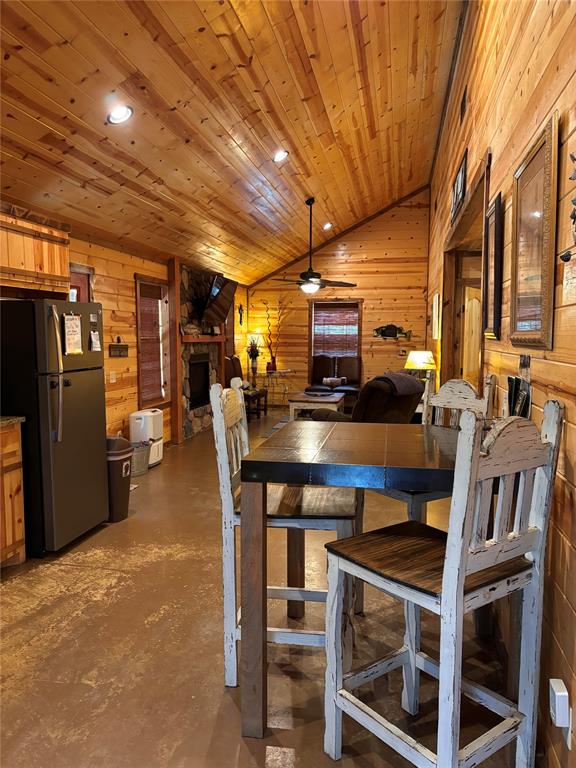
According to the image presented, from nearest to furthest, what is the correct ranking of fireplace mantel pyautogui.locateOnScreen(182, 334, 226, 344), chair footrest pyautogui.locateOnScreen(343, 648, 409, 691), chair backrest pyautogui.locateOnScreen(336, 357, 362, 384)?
chair footrest pyautogui.locateOnScreen(343, 648, 409, 691), fireplace mantel pyautogui.locateOnScreen(182, 334, 226, 344), chair backrest pyautogui.locateOnScreen(336, 357, 362, 384)

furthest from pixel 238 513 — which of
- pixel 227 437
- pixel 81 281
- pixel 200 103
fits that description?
pixel 81 281

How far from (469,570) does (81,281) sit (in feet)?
14.0

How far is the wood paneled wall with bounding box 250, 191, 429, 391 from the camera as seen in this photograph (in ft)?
29.3

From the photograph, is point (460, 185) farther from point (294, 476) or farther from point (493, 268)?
point (294, 476)

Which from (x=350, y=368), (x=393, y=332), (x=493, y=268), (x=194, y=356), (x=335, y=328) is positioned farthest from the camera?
(x=335, y=328)

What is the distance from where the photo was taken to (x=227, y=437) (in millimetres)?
1961

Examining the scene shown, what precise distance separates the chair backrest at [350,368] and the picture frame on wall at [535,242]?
7099mm

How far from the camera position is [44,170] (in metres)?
3.31

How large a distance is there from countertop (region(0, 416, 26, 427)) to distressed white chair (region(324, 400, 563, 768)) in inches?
88.7

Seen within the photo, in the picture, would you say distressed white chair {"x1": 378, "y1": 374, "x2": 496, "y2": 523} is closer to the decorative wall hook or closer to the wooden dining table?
the wooden dining table

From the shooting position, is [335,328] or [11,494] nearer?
[11,494]

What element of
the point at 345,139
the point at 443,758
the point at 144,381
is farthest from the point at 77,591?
the point at 345,139

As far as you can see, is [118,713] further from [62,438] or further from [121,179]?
[121,179]

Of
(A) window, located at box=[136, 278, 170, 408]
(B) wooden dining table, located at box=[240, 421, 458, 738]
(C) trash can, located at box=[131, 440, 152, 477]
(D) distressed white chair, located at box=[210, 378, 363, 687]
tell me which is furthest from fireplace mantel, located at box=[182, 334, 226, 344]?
(B) wooden dining table, located at box=[240, 421, 458, 738]
